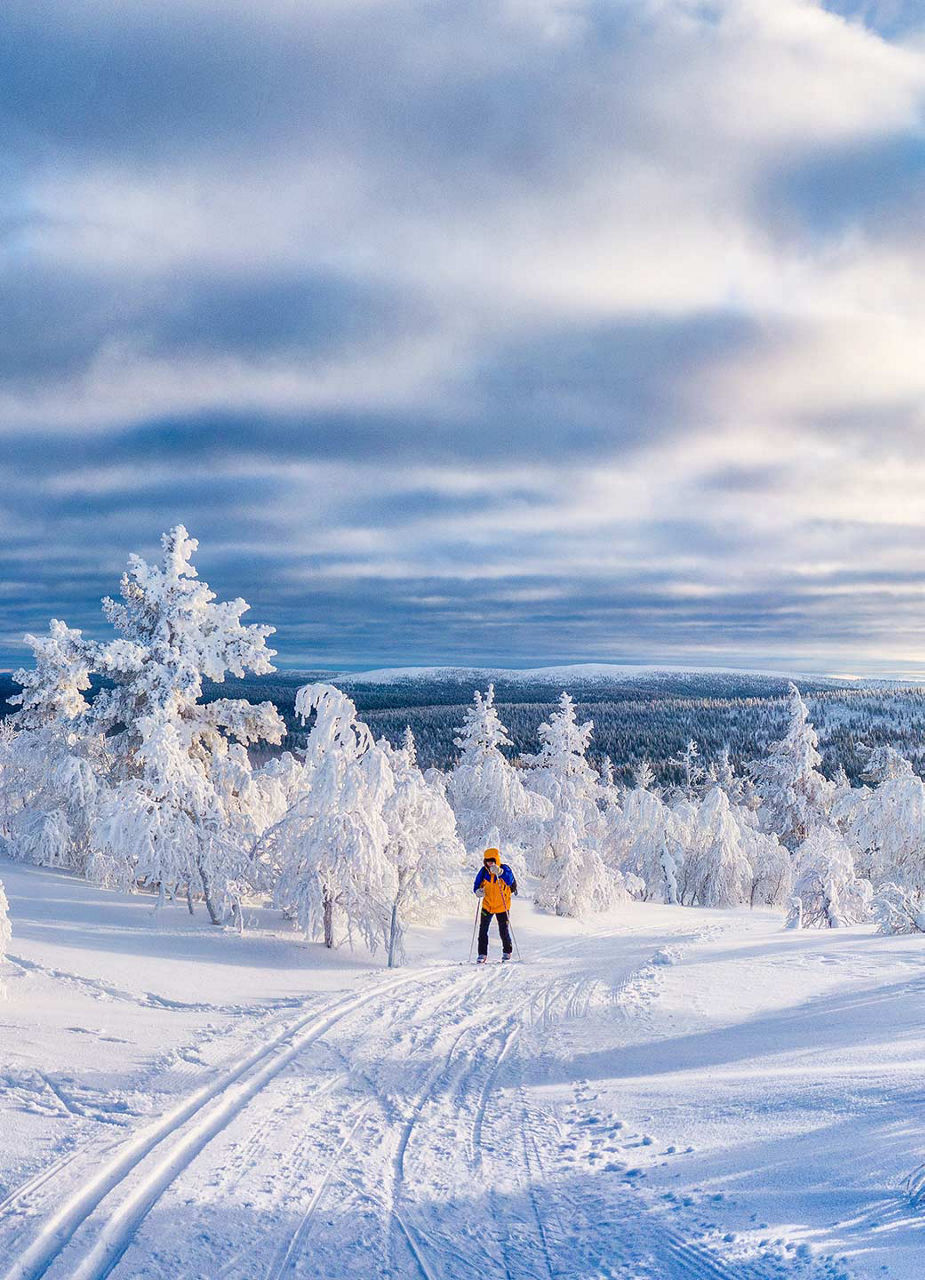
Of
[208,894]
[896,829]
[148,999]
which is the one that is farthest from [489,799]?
[148,999]

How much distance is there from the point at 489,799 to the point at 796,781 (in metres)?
15.0

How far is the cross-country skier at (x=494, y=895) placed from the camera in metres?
13.4

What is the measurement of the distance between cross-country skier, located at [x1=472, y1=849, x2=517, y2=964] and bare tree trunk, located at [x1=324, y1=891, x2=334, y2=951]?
10.8ft

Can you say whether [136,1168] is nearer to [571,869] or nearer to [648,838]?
[571,869]

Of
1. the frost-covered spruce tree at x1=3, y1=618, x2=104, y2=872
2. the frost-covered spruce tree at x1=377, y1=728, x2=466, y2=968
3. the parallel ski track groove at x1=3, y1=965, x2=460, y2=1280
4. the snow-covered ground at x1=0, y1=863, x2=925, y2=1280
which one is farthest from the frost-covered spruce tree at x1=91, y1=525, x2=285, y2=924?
the parallel ski track groove at x1=3, y1=965, x2=460, y2=1280

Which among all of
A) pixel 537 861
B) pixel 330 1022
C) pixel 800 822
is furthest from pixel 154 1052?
pixel 800 822

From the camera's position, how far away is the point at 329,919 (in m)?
15.3

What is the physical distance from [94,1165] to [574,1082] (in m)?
3.90

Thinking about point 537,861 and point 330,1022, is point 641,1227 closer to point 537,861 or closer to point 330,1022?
point 330,1022

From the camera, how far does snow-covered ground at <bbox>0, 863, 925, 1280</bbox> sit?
4.17 meters

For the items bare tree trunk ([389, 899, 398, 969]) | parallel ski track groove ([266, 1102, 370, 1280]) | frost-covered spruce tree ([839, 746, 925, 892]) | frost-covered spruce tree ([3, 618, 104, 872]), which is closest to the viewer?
parallel ski track groove ([266, 1102, 370, 1280])

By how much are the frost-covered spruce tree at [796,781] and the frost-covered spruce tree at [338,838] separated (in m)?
26.8

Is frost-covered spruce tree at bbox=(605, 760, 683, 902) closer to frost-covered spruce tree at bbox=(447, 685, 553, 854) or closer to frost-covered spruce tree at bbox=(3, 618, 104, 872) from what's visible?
frost-covered spruce tree at bbox=(447, 685, 553, 854)

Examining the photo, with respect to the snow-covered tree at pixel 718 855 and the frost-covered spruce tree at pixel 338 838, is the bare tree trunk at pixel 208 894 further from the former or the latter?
the snow-covered tree at pixel 718 855
